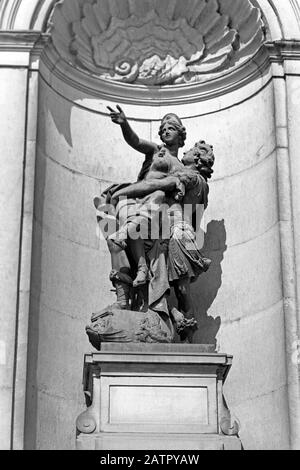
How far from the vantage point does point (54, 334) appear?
10047 mm

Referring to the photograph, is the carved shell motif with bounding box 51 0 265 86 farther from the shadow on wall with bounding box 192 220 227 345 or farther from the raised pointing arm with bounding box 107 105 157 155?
the shadow on wall with bounding box 192 220 227 345

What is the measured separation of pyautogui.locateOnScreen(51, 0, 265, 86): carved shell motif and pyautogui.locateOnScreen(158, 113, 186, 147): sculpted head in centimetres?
99

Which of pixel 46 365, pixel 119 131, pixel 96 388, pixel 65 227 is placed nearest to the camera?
pixel 96 388

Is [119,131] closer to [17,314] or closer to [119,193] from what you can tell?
[119,193]

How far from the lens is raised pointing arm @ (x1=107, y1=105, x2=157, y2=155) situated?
33.2ft

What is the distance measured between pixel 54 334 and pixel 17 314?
0.58 m

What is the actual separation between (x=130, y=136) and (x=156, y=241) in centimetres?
93

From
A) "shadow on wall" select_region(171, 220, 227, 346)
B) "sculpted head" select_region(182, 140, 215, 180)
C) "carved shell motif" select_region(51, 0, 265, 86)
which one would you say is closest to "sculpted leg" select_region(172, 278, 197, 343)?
"shadow on wall" select_region(171, 220, 227, 346)

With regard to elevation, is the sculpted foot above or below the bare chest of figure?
below

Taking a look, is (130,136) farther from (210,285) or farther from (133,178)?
(210,285)

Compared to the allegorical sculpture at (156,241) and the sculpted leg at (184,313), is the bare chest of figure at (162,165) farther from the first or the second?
the sculpted leg at (184,313)

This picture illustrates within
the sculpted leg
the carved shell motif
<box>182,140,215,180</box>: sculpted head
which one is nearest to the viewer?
the sculpted leg

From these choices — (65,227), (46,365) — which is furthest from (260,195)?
(46,365)

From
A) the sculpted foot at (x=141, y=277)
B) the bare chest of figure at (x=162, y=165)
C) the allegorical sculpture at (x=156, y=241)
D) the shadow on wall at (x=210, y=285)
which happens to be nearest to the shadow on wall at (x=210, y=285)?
the shadow on wall at (x=210, y=285)
